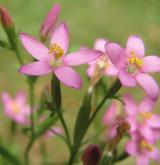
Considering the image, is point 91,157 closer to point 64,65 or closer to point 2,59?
point 64,65

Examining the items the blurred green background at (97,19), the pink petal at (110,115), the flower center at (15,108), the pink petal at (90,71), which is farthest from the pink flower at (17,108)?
the blurred green background at (97,19)

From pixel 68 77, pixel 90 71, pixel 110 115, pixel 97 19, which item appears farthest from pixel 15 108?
pixel 97 19

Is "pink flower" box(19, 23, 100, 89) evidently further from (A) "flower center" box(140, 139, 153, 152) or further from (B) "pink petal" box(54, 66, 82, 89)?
(A) "flower center" box(140, 139, 153, 152)

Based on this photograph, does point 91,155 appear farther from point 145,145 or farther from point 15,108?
point 15,108

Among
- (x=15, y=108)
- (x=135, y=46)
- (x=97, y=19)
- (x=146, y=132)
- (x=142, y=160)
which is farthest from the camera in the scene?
(x=97, y=19)

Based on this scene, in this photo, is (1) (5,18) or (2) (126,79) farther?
(1) (5,18)

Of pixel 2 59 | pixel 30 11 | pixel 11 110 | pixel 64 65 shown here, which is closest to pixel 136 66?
pixel 64 65
